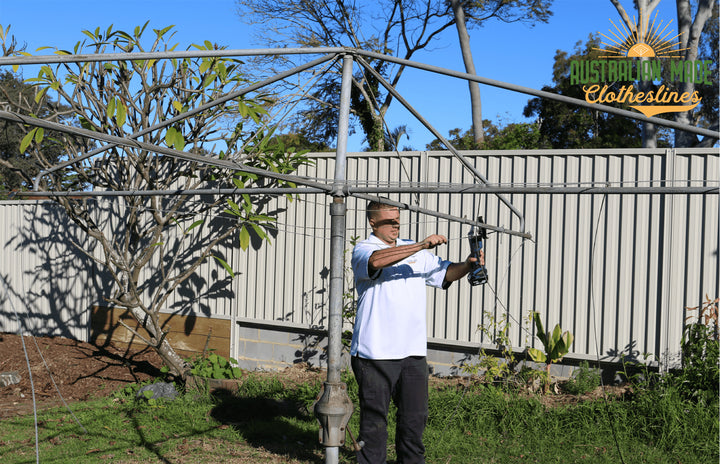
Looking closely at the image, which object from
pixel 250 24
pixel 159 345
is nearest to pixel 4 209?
pixel 159 345

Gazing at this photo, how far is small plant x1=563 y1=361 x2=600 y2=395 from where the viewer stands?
17.0ft

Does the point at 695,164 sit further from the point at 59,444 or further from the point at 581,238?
the point at 59,444

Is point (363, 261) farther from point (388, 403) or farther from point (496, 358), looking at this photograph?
point (496, 358)

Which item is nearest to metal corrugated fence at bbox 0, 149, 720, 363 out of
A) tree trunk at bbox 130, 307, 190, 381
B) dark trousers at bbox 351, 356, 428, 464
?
tree trunk at bbox 130, 307, 190, 381

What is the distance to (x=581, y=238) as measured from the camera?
213 inches

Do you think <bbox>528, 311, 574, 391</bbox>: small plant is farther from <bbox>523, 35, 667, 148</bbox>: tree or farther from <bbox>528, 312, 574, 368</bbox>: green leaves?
<bbox>523, 35, 667, 148</bbox>: tree

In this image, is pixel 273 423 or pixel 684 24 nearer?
pixel 273 423

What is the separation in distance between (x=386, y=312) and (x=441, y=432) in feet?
6.21

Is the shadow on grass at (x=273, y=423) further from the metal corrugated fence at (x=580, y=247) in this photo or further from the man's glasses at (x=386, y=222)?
the man's glasses at (x=386, y=222)

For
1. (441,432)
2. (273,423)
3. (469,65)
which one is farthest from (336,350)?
(469,65)

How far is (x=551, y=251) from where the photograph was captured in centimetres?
552

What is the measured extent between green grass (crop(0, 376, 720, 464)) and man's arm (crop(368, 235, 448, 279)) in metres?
1.89

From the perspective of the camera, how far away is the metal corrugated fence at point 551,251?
200 inches

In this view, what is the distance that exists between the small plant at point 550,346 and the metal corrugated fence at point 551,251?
0.55 feet
